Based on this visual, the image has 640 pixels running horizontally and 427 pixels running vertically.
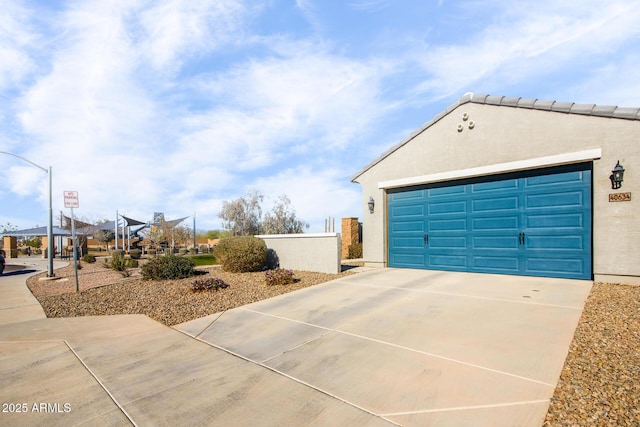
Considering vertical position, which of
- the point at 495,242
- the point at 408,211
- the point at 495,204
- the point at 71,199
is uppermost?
the point at 71,199

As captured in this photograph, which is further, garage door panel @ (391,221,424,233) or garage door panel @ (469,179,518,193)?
garage door panel @ (391,221,424,233)

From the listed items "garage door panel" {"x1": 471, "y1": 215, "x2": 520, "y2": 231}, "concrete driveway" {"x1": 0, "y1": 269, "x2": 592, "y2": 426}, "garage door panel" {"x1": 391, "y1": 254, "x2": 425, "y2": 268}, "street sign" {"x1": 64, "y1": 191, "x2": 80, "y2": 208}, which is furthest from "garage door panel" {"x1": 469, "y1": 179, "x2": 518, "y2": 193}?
"street sign" {"x1": 64, "y1": 191, "x2": 80, "y2": 208}

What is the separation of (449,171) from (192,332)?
8.47m

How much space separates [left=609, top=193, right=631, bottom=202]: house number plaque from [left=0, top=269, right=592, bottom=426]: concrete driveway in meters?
2.88

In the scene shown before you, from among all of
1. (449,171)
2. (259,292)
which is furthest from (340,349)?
(449,171)

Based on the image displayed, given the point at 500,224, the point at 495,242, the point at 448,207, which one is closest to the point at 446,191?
the point at 448,207

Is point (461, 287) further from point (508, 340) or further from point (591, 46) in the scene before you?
point (591, 46)

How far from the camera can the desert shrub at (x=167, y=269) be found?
10.9 metres

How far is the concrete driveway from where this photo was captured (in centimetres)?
290

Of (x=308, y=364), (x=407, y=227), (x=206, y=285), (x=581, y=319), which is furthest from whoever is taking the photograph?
(x=407, y=227)

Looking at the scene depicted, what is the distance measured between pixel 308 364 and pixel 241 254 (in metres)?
8.37

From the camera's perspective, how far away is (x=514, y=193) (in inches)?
355

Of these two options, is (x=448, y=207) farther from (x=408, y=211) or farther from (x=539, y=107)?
(x=539, y=107)

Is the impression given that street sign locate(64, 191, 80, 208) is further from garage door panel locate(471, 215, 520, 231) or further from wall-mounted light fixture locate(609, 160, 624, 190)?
wall-mounted light fixture locate(609, 160, 624, 190)
